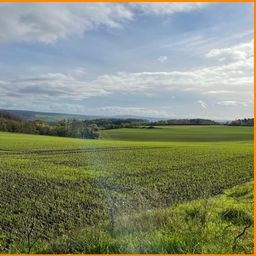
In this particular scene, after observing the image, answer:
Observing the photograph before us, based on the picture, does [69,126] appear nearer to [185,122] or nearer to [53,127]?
[53,127]

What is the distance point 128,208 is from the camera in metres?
14.0

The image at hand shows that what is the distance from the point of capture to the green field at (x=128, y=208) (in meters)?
6.96

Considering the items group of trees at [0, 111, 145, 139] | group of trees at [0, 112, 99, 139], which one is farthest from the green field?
group of trees at [0, 112, 99, 139]

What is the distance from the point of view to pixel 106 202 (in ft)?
57.2

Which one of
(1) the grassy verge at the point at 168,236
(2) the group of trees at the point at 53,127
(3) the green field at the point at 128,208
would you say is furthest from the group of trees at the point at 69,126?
(1) the grassy verge at the point at 168,236

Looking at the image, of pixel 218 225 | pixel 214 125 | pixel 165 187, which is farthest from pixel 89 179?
pixel 214 125

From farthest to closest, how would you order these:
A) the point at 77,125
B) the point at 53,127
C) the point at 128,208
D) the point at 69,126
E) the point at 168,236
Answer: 1. the point at 53,127
2. the point at 69,126
3. the point at 77,125
4. the point at 128,208
5. the point at 168,236

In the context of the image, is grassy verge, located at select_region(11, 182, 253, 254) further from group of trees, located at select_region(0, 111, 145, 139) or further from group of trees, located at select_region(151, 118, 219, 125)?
group of trees, located at select_region(151, 118, 219, 125)

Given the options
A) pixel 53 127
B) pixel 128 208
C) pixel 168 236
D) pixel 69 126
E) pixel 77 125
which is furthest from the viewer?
pixel 53 127

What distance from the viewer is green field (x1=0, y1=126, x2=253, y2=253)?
696cm

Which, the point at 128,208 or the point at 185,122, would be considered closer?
the point at 128,208

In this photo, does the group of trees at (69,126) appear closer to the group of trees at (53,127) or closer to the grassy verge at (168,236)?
the group of trees at (53,127)

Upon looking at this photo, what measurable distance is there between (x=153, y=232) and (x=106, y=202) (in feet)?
32.9

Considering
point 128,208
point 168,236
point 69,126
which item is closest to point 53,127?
point 69,126
